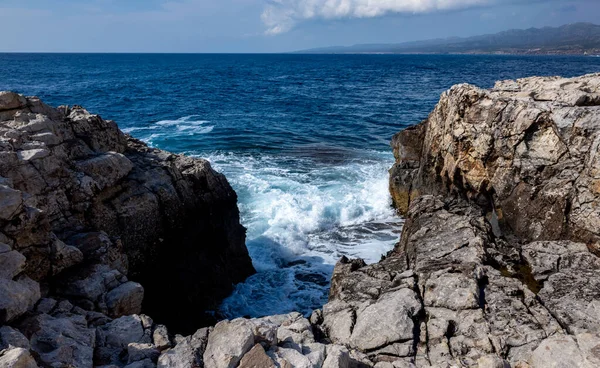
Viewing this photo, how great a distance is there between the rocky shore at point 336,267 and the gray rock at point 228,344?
0.03 metres

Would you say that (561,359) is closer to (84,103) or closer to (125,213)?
(125,213)

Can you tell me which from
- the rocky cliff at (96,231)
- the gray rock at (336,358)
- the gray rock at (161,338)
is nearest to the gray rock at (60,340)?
the rocky cliff at (96,231)

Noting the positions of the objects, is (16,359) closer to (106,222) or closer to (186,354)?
(186,354)

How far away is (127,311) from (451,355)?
302 inches

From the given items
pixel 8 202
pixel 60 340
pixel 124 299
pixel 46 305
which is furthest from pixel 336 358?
pixel 8 202

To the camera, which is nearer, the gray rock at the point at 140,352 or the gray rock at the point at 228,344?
the gray rock at the point at 228,344

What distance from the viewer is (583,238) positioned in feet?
40.7

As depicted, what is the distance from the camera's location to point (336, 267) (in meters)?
13.7

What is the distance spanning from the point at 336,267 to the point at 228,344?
6.66 m

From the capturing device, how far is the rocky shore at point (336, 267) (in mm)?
7988

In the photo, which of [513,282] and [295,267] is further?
[295,267]

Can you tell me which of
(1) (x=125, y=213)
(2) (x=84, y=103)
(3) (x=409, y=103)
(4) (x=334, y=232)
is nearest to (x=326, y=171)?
(4) (x=334, y=232)

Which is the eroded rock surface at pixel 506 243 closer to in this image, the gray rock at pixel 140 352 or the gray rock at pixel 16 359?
the gray rock at pixel 140 352

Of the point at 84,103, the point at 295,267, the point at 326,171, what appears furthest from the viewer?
the point at 84,103
